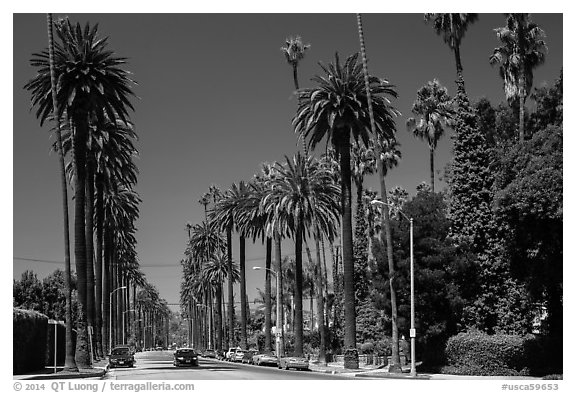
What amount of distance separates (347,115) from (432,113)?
2233 cm

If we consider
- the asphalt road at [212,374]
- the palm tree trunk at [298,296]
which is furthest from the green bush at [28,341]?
the palm tree trunk at [298,296]

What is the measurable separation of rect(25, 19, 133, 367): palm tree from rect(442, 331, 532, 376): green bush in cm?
2310

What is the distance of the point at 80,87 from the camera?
50.2 meters

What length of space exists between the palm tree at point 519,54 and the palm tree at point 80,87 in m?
31.1

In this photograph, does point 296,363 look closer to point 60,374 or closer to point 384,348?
point 384,348

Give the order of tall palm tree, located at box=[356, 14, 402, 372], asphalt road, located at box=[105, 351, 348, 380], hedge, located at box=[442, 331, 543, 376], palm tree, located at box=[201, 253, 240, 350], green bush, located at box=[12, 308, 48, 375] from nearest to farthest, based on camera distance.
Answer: asphalt road, located at box=[105, 351, 348, 380]
green bush, located at box=[12, 308, 48, 375]
hedge, located at box=[442, 331, 543, 376]
tall palm tree, located at box=[356, 14, 402, 372]
palm tree, located at box=[201, 253, 240, 350]

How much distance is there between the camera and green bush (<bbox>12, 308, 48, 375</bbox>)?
42344 millimetres

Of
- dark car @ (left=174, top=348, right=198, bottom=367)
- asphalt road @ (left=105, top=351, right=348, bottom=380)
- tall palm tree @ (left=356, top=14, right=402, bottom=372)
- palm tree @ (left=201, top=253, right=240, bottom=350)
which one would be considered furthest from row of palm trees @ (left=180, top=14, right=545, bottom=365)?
palm tree @ (left=201, top=253, right=240, bottom=350)

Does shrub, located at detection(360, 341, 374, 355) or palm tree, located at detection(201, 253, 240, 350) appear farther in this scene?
palm tree, located at detection(201, 253, 240, 350)

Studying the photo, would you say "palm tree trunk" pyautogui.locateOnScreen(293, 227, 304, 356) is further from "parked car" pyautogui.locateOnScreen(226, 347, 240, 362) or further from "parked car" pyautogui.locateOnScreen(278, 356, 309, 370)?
→ "parked car" pyautogui.locateOnScreen(226, 347, 240, 362)

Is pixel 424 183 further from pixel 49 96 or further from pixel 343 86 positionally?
pixel 49 96

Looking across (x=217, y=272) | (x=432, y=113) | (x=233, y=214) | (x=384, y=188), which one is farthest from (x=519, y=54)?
(x=217, y=272)

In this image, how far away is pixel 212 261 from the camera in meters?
129
